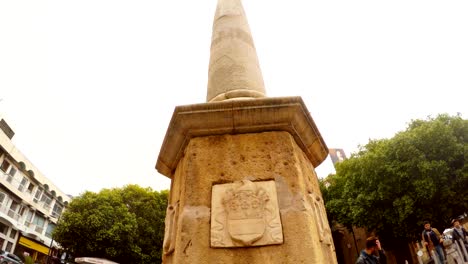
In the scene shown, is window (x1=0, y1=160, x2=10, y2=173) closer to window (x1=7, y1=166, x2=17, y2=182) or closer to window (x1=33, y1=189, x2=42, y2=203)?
window (x1=7, y1=166, x2=17, y2=182)

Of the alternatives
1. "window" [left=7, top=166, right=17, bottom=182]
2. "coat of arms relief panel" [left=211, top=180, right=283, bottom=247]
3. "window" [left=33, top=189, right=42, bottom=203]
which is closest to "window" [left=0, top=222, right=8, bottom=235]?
"window" [left=7, top=166, right=17, bottom=182]

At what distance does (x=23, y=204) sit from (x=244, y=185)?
108 feet

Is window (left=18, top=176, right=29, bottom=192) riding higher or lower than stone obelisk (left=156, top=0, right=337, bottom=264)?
higher

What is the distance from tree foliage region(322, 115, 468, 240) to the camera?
13461 millimetres

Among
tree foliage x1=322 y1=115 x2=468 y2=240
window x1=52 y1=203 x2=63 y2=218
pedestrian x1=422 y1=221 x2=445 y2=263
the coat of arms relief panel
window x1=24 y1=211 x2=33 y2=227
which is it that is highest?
window x1=52 y1=203 x2=63 y2=218

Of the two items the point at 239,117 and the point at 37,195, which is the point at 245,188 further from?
the point at 37,195

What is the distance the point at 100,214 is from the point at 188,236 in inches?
823

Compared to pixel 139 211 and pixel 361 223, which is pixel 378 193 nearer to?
pixel 361 223

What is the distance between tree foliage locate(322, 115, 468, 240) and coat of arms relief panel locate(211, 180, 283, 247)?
46.5ft

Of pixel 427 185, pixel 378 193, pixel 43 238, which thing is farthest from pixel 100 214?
pixel 427 185

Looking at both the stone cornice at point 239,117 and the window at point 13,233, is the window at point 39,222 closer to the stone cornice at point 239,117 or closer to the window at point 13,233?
the window at point 13,233

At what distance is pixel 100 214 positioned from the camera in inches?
802

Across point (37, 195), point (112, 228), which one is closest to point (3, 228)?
point (37, 195)

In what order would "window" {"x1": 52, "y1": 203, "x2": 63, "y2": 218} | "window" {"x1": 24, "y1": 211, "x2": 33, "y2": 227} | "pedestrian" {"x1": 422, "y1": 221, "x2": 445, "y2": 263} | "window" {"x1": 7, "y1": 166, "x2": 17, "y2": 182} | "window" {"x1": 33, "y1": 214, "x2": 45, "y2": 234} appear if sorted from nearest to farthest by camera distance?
"pedestrian" {"x1": 422, "y1": 221, "x2": 445, "y2": 263} → "window" {"x1": 7, "y1": 166, "x2": 17, "y2": 182} → "window" {"x1": 24, "y1": 211, "x2": 33, "y2": 227} → "window" {"x1": 33, "y1": 214, "x2": 45, "y2": 234} → "window" {"x1": 52, "y1": 203, "x2": 63, "y2": 218}
